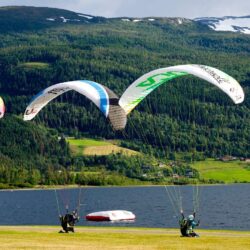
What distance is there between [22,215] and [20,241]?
237ft

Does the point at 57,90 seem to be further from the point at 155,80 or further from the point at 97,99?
the point at 155,80

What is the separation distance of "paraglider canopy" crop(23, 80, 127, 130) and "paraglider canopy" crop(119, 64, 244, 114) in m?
0.68

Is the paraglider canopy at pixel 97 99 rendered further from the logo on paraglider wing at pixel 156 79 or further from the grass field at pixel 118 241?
the grass field at pixel 118 241

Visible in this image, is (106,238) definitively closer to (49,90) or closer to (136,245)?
(136,245)

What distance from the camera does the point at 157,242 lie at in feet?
132

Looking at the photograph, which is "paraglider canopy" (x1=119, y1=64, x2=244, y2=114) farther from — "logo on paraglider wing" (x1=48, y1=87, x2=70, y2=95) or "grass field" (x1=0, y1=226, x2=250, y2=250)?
"grass field" (x1=0, y1=226, x2=250, y2=250)

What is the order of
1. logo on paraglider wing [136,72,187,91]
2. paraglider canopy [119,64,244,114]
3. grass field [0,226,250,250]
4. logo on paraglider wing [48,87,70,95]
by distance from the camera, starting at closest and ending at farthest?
grass field [0,226,250,250] < paraglider canopy [119,64,244,114] < logo on paraglider wing [136,72,187,91] < logo on paraglider wing [48,87,70,95]

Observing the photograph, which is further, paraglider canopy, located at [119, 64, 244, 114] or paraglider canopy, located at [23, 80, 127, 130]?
paraglider canopy, located at [23, 80, 127, 130]

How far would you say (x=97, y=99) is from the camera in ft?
141

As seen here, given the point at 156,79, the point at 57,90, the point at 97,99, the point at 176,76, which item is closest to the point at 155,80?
the point at 156,79

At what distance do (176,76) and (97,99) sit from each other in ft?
14.9

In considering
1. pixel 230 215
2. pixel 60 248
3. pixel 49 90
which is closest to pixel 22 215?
pixel 230 215

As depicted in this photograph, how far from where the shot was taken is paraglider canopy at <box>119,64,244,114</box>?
39.8m

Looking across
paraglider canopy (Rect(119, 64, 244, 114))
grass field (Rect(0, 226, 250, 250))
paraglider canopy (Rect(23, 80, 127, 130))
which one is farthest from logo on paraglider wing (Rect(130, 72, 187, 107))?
grass field (Rect(0, 226, 250, 250))
